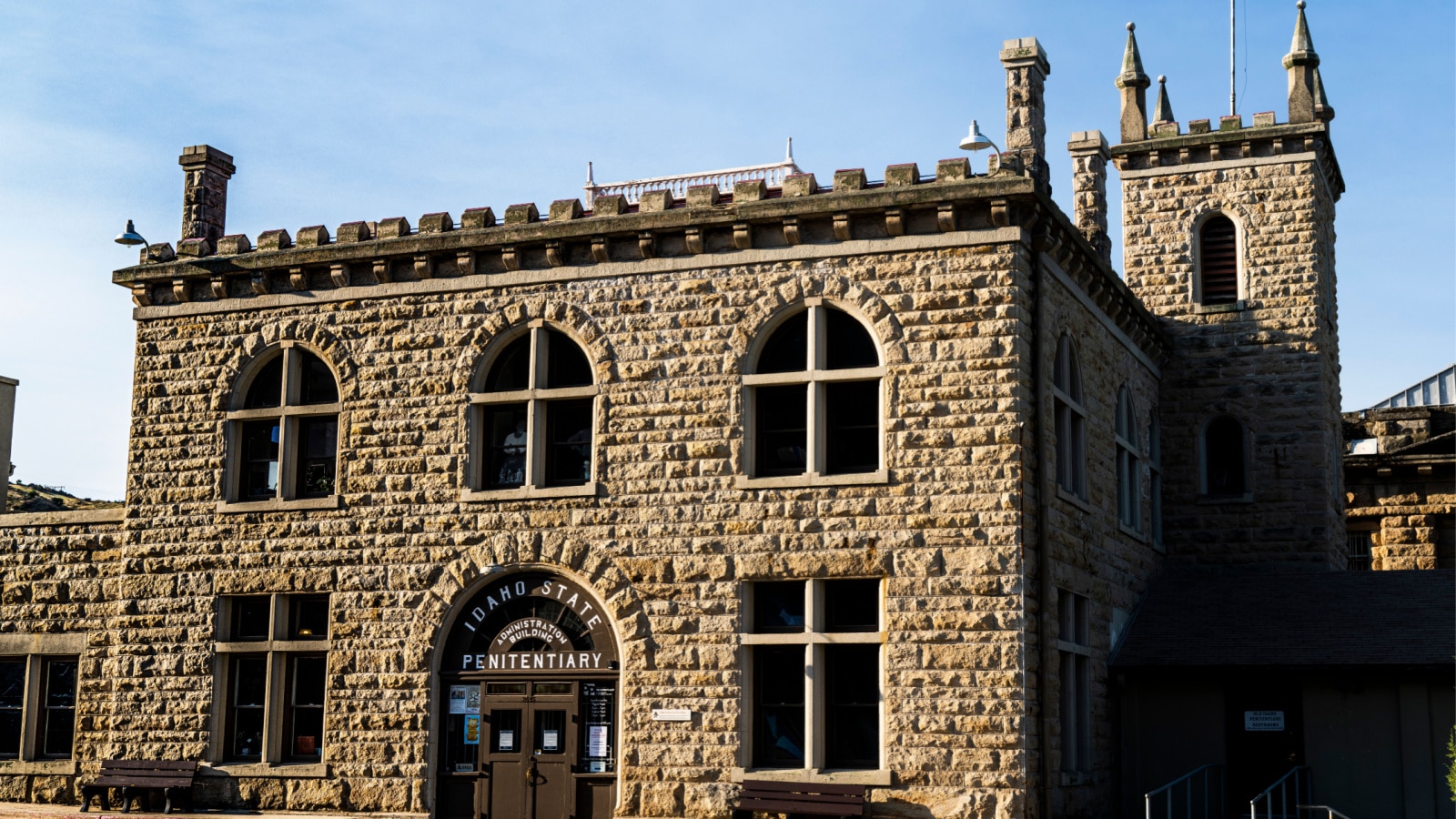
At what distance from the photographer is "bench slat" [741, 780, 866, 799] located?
18.9m

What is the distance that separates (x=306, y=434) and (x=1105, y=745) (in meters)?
11.7

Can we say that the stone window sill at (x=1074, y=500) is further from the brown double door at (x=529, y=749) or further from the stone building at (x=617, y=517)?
the brown double door at (x=529, y=749)

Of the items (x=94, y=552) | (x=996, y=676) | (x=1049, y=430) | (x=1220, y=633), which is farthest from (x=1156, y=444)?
(x=94, y=552)

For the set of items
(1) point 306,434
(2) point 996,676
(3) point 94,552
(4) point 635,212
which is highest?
(4) point 635,212

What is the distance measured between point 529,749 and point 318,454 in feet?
17.0

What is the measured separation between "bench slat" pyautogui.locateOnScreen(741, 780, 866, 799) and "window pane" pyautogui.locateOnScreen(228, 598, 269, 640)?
24.1 feet

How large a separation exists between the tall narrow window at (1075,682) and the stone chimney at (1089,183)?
7472 mm

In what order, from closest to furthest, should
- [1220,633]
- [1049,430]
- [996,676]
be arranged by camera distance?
1. [996,676]
2. [1049,430]
3. [1220,633]

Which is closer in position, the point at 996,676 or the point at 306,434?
the point at 996,676

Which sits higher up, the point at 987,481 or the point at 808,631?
the point at 987,481

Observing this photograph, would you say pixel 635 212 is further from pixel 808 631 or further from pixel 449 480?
pixel 808 631

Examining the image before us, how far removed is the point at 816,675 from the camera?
19.5 meters

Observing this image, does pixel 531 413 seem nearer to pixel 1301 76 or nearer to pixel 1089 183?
pixel 1089 183

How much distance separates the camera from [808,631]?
1964cm
